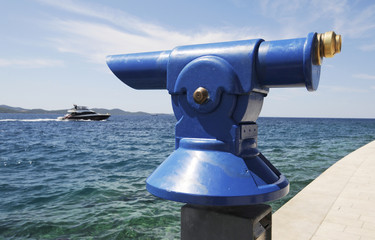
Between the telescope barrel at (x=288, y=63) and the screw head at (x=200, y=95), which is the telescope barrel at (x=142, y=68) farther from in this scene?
the telescope barrel at (x=288, y=63)

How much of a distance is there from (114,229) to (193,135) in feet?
19.9

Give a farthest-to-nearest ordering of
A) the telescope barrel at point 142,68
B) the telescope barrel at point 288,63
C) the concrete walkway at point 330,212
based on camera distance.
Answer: the concrete walkway at point 330,212 < the telescope barrel at point 142,68 < the telescope barrel at point 288,63

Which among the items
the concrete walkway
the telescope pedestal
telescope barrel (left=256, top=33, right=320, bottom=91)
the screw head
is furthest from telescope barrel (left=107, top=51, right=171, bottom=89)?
the concrete walkway

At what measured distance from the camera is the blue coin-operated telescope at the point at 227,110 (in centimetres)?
115

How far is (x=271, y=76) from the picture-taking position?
122cm

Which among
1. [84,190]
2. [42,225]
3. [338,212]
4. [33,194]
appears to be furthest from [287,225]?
[33,194]

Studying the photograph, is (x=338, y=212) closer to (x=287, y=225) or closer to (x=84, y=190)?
(x=287, y=225)

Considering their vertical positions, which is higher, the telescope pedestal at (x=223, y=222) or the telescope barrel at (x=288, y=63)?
the telescope barrel at (x=288, y=63)

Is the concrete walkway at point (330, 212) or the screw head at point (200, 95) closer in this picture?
the screw head at point (200, 95)

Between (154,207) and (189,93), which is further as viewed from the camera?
(154,207)

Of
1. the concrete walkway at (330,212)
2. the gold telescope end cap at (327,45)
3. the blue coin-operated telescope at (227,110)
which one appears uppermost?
the gold telescope end cap at (327,45)

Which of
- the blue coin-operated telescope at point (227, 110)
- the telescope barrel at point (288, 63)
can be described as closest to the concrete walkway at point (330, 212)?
the blue coin-operated telescope at point (227, 110)

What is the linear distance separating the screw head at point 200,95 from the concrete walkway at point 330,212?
140 inches

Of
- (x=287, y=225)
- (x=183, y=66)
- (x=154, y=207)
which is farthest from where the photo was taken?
(x=154, y=207)
